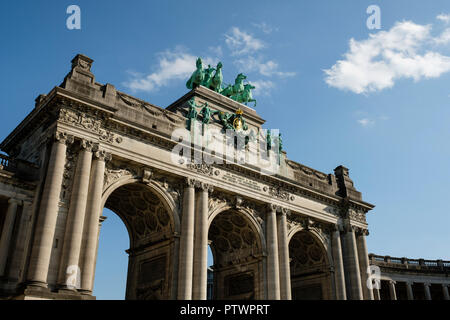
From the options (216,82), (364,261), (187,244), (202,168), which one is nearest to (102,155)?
(202,168)

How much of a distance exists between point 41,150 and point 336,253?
91.1ft

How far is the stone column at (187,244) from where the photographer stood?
30.8 m

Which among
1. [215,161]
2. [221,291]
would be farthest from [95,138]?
[221,291]

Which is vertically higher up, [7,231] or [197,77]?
[197,77]

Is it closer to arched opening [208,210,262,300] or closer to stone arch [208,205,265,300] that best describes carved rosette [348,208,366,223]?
stone arch [208,205,265,300]

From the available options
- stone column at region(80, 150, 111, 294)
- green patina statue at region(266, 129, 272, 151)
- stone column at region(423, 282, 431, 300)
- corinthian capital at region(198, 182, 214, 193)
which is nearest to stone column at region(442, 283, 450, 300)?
stone column at region(423, 282, 431, 300)

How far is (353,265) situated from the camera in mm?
43375

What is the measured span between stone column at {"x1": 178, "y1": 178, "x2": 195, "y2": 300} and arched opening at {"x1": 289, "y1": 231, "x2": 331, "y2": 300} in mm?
13658

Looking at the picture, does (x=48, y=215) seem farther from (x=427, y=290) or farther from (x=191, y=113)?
(x=427, y=290)

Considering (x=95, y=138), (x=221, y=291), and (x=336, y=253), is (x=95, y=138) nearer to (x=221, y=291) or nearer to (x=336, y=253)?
(x=221, y=291)

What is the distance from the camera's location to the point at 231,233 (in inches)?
1607

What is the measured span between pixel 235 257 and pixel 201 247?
354 inches

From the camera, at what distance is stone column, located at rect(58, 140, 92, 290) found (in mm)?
25641

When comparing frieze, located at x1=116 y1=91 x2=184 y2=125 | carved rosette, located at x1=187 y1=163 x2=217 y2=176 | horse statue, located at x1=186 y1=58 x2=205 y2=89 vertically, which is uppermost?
horse statue, located at x1=186 y1=58 x2=205 y2=89
